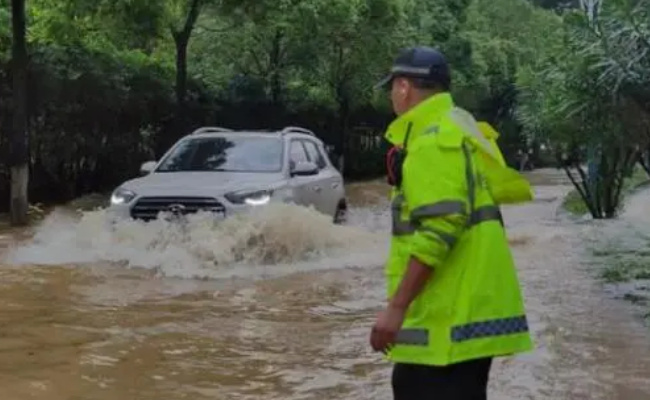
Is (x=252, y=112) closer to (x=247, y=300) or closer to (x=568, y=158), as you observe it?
(x=568, y=158)

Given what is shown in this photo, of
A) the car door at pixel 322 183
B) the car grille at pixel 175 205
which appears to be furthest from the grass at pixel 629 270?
the car grille at pixel 175 205

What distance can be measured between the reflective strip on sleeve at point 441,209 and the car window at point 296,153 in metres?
9.82

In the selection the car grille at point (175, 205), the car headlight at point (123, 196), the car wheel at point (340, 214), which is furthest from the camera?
the car wheel at point (340, 214)

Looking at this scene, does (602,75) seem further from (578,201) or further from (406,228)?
(578,201)

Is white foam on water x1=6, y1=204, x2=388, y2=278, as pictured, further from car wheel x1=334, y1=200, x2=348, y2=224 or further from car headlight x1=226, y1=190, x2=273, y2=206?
car wheel x1=334, y1=200, x2=348, y2=224

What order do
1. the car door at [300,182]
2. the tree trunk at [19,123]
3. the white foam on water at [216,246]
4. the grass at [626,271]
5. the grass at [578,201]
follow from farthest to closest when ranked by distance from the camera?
1. the grass at [578,201]
2. the tree trunk at [19,123]
3. the car door at [300,182]
4. the white foam on water at [216,246]
5. the grass at [626,271]

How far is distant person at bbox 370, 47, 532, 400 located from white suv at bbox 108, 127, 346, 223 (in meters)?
8.36

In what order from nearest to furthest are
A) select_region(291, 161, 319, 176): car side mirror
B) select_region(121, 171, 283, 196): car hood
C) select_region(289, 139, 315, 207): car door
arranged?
select_region(121, 171, 283, 196): car hood → select_region(289, 139, 315, 207): car door → select_region(291, 161, 319, 176): car side mirror

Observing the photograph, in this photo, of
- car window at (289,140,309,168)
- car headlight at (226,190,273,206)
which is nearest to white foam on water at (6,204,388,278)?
car headlight at (226,190,273,206)

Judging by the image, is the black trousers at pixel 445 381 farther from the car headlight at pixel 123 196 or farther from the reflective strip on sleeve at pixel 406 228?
the car headlight at pixel 123 196

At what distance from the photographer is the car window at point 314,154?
14.6 meters

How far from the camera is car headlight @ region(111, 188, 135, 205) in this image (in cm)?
1229

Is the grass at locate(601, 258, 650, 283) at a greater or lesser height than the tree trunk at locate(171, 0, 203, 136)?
lesser

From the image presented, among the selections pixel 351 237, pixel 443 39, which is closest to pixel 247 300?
pixel 351 237
